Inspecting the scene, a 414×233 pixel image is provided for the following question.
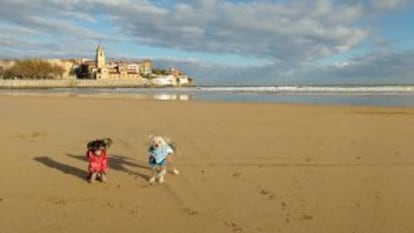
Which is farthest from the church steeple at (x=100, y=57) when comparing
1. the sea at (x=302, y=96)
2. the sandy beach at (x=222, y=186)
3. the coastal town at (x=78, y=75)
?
the sandy beach at (x=222, y=186)

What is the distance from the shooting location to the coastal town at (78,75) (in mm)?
138375

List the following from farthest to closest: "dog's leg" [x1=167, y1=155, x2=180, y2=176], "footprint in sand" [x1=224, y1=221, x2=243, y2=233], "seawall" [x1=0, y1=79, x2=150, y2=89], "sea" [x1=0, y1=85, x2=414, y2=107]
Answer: "seawall" [x1=0, y1=79, x2=150, y2=89] → "sea" [x1=0, y1=85, x2=414, y2=107] → "dog's leg" [x1=167, y1=155, x2=180, y2=176] → "footprint in sand" [x1=224, y1=221, x2=243, y2=233]

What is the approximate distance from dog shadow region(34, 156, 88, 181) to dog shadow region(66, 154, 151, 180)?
1.63 ft

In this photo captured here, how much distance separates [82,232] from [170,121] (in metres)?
11.6

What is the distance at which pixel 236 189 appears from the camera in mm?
6891

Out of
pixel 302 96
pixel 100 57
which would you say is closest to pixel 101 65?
pixel 100 57

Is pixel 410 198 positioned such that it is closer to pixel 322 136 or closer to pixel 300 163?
pixel 300 163

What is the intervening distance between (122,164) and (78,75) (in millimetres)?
175559

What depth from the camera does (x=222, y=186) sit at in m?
7.08

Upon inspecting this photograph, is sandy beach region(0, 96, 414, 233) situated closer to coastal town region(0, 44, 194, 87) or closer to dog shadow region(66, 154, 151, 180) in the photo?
dog shadow region(66, 154, 151, 180)

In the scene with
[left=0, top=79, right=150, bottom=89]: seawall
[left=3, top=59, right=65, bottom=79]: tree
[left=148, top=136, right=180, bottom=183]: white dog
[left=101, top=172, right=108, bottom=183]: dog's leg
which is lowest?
[left=0, top=79, right=150, bottom=89]: seawall

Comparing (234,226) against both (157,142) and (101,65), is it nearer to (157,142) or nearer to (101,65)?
(157,142)

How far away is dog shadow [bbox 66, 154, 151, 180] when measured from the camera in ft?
26.9

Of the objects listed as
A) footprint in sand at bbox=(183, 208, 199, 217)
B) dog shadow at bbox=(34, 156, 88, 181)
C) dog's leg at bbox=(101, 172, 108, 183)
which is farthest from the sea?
footprint in sand at bbox=(183, 208, 199, 217)
